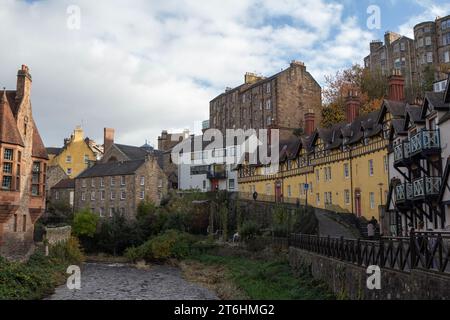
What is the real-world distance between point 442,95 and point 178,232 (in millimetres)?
29959

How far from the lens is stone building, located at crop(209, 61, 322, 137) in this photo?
6384cm

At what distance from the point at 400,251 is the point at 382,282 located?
53.7 inches

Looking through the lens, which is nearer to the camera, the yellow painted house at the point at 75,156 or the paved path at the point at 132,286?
the paved path at the point at 132,286

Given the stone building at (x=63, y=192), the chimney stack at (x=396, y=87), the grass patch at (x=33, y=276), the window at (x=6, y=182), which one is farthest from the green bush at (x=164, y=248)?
the chimney stack at (x=396, y=87)

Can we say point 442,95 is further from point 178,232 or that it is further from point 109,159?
point 109,159

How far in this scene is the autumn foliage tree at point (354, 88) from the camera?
175 feet

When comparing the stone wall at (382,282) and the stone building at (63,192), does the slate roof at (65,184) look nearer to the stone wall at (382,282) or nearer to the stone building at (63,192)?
the stone building at (63,192)

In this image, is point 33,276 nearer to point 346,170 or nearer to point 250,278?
point 250,278

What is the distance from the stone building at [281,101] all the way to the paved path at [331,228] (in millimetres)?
23043

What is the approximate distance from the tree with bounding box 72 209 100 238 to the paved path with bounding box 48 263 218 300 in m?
9.93

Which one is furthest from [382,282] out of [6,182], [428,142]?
[6,182]

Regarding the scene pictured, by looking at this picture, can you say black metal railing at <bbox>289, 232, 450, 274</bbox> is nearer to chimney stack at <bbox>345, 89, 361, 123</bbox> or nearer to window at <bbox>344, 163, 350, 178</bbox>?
window at <bbox>344, 163, 350, 178</bbox>

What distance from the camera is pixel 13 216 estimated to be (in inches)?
1154
